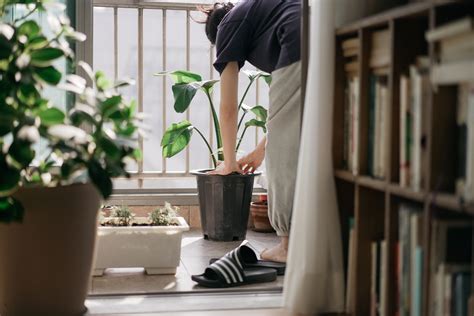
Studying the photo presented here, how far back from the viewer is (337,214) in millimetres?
2064

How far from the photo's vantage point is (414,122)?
5.38 feet

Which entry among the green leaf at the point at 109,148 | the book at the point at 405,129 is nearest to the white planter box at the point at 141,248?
the green leaf at the point at 109,148

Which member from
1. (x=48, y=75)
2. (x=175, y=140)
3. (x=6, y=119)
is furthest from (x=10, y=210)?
(x=175, y=140)

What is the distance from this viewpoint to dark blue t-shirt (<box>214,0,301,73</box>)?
9.92 feet

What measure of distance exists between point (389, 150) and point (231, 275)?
104 cm

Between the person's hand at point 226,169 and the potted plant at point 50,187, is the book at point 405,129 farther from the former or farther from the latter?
the person's hand at point 226,169

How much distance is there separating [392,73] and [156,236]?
4.46ft

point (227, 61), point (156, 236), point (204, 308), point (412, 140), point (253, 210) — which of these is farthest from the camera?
point (253, 210)

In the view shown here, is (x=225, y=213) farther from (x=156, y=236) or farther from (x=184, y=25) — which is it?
(x=184, y=25)

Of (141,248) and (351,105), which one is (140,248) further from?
(351,105)

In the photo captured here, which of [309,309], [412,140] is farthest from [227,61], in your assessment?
[412,140]

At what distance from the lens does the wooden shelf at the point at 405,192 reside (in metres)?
1.59

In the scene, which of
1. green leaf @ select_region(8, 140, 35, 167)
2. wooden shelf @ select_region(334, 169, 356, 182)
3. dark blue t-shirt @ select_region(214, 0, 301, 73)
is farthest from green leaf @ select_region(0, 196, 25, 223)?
dark blue t-shirt @ select_region(214, 0, 301, 73)

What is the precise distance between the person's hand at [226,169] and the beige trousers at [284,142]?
51 centimetres
